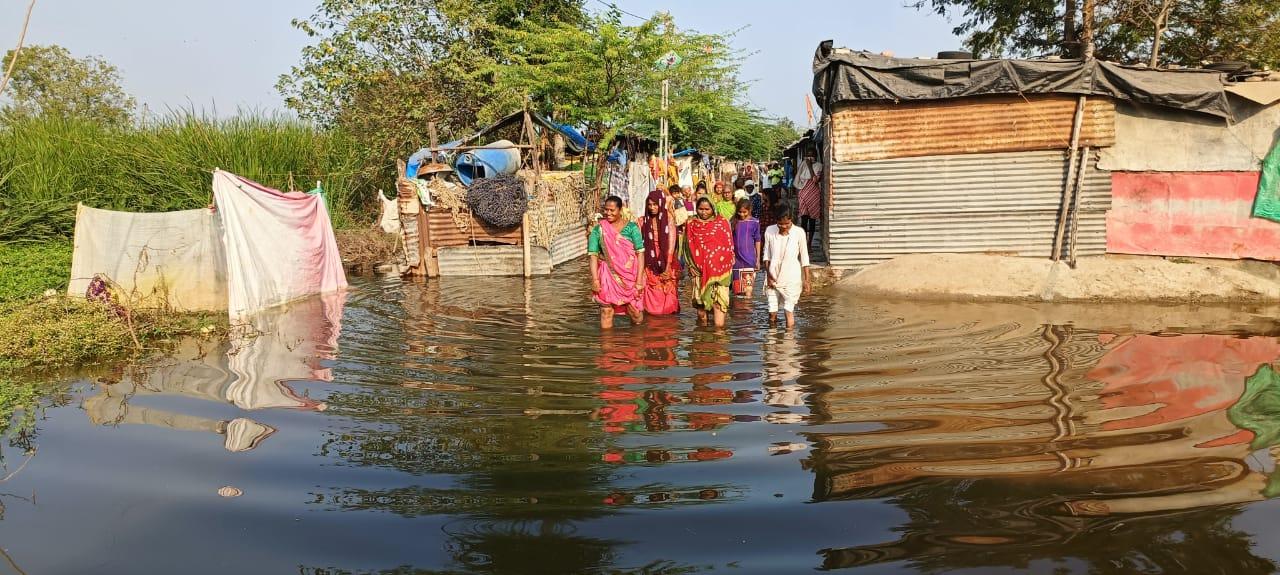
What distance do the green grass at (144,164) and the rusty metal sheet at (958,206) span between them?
11.0 meters

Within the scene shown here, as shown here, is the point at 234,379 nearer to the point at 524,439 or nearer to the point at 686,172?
the point at 524,439

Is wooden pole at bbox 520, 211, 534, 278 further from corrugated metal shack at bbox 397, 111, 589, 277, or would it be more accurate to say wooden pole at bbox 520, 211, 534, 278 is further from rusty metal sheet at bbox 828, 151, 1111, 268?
rusty metal sheet at bbox 828, 151, 1111, 268

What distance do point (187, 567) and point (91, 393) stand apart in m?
3.81

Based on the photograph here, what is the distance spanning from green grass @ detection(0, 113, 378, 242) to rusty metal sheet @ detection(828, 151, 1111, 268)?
1098cm

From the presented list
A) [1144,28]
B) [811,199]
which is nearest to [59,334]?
[811,199]

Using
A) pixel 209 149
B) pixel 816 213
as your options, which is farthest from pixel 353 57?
pixel 816 213

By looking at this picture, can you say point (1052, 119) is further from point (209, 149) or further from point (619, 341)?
point (209, 149)

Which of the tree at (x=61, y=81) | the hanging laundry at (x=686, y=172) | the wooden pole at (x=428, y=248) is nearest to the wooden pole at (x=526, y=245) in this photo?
the wooden pole at (x=428, y=248)

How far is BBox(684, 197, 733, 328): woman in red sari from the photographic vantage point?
874 cm

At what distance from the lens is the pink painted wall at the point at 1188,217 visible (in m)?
10.8

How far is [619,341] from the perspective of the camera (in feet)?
27.0

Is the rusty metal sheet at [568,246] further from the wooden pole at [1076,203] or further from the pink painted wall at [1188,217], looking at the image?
the pink painted wall at [1188,217]

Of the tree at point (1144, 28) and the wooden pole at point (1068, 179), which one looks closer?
the wooden pole at point (1068, 179)

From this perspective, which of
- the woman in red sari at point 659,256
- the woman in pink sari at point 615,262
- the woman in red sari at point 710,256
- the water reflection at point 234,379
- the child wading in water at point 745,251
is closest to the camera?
the water reflection at point 234,379
